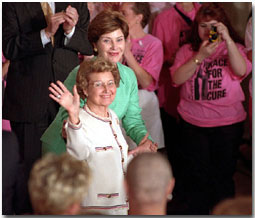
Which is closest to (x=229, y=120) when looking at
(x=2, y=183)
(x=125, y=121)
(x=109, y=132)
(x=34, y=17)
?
(x=125, y=121)

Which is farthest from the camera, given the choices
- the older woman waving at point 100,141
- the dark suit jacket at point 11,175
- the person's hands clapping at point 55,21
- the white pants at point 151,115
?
the white pants at point 151,115

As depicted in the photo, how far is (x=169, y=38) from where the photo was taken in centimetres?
271

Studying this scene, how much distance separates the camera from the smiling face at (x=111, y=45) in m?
1.98

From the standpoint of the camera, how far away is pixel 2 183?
1.60 m

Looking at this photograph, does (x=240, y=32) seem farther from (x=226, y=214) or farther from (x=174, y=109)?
(x=226, y=214)

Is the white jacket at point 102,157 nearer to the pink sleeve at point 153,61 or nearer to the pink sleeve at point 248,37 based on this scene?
the pink sleeve at point 153,61

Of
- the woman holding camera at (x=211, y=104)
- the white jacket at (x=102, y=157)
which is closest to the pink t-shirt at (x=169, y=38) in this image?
the woman holding camera at (x=211, y=104)

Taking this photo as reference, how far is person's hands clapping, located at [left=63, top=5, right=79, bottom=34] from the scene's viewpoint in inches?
75.2

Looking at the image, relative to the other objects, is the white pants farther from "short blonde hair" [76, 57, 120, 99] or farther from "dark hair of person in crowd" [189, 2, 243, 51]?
"short blonde hair" [76, 57, 120, 99]

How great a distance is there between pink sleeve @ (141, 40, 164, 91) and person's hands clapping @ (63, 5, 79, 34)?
55cm

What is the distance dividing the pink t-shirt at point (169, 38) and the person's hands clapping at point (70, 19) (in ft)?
2.77

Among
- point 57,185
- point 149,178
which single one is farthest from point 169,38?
point 57,185

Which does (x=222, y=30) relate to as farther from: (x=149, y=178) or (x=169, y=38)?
(x=149, y=178)

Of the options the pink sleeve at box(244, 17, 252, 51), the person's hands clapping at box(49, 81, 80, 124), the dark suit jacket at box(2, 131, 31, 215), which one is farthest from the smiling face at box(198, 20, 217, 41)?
the dark suit jacket at box(2, 131, 31, 215)
